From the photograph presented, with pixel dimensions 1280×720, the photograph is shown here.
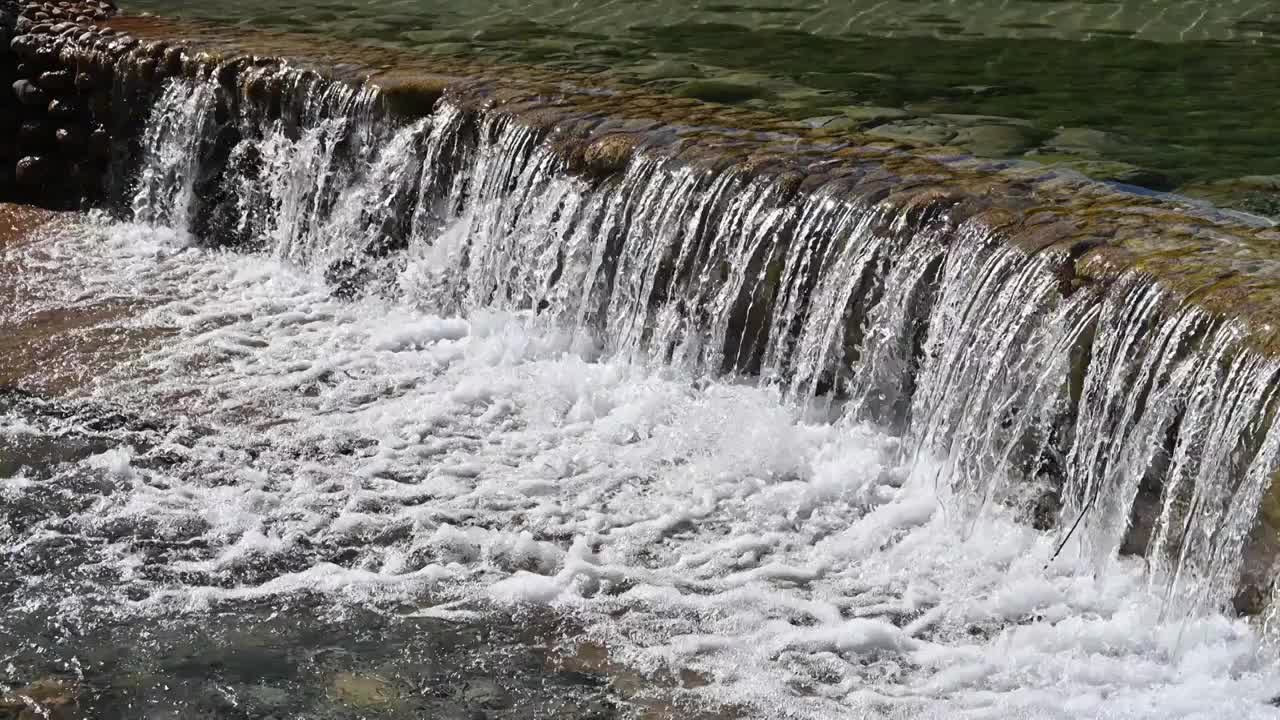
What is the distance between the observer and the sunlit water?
442 cm

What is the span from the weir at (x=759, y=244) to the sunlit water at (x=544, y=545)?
0.21 m

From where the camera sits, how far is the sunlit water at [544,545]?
14.5 feet

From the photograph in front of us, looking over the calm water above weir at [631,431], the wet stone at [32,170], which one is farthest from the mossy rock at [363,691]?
the wet stone at [32,170]

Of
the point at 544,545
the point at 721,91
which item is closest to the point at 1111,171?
the point at 721,91

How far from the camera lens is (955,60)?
9141 millimetres

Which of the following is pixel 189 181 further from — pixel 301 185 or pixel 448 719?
pixel 448 719

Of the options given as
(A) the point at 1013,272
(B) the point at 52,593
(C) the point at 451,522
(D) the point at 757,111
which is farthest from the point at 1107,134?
(B) the point at 52,593

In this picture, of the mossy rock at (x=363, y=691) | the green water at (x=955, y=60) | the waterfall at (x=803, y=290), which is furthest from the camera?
the green water at (x=955, y=60)

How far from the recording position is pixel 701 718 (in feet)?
13.7

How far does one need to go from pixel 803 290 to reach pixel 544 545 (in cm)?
165

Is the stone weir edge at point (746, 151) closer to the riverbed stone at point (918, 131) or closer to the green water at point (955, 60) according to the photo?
the riverbed stone at point (918, 131)

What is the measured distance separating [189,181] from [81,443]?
3.43 meters

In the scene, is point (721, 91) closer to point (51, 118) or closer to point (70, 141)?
point (70, 141)

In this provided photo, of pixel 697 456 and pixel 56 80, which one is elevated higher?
pixel 56 80
